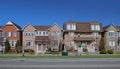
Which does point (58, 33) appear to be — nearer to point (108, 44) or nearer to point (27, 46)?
point (27, 46)

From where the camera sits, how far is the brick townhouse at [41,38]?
7131 cm

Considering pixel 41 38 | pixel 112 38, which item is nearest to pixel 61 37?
pixel 41 38

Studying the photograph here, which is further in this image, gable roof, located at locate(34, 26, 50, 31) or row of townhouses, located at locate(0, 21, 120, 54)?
gable roof, located at locate(34, 26, 50, 31)

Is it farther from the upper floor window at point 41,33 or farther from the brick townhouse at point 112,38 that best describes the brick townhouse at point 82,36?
the upper floor window at point 41,33

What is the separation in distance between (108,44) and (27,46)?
24654 mm

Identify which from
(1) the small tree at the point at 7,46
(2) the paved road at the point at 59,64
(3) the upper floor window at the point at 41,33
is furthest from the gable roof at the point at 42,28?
(2) the paved road at the point at 59,64

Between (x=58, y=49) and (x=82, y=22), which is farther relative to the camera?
(x=82, y=22)

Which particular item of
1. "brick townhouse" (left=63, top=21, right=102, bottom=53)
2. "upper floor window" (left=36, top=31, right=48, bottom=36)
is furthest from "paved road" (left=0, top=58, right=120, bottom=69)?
"upper floor window" (left=36, top=31, right=48, bottom=36)

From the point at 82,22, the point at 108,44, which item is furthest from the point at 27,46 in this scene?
the point at 108,44

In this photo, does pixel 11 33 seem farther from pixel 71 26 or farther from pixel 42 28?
pixel 71 26

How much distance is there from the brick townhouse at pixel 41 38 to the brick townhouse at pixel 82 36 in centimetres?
334

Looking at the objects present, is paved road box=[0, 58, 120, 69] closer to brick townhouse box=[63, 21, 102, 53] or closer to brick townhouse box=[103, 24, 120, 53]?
brick townhouse box=[63, 21, 102, 53]

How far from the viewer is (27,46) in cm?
7144

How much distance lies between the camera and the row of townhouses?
71.5 metres
